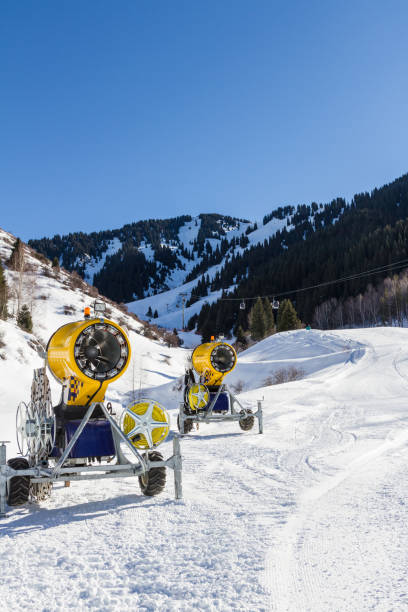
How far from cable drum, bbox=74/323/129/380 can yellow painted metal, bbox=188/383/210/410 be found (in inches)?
266

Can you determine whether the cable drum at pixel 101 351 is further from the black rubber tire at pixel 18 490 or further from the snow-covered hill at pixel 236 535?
the snow-covered hill at pixel 236 535

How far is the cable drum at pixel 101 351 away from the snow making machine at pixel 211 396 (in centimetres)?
608

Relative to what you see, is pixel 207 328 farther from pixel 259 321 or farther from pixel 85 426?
pixel 85 426

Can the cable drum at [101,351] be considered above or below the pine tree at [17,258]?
below

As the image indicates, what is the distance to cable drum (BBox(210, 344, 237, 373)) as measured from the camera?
1406cm

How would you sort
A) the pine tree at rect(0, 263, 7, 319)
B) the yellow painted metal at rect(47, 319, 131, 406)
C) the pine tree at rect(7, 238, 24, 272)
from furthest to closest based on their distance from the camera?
the pine tree at rect(7, 238, 24, 272)
the pine tree at rect(0, 263, 7, 319)
the yellow painted metal at rect(47, 319, 131, 406)

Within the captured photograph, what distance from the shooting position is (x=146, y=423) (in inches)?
259

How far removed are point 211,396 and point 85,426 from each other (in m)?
7.78

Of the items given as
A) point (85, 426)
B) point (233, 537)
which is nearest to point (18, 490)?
point (85, 426)

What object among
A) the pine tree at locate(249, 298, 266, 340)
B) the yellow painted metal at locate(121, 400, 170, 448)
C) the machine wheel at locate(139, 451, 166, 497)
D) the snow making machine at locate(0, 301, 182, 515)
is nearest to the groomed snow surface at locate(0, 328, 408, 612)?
the machine wheel at locate(139, 451, 166, 497)

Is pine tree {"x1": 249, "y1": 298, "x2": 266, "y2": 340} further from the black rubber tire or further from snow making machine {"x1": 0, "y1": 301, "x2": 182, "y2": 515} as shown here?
the black rubber tire

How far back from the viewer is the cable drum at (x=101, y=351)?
628cm

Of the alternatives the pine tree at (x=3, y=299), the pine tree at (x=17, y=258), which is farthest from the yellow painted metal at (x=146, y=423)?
the pine tree at (x=17, y=258)

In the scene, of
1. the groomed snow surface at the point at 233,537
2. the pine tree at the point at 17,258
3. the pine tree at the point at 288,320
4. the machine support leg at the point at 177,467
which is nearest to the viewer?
the groomed snow surface at the point at 233,537
